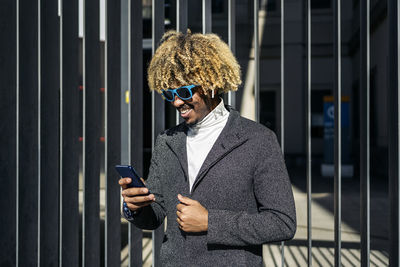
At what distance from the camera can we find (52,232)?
8.09 feet

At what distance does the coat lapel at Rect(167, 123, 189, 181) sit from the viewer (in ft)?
4.84

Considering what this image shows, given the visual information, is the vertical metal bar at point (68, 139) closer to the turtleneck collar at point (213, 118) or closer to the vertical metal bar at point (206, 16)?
the vertical metal bar at point (206, 16)

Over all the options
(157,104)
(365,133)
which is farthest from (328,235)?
(157,104)

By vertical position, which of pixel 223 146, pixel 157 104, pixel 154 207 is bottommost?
pixel 154 207

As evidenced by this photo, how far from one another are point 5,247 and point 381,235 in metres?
4.31

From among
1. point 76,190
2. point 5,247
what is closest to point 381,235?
point 76,190

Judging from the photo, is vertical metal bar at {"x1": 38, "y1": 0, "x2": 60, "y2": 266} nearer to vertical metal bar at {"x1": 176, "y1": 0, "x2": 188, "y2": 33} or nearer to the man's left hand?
vertical metal bar at {"x1": 176, "y1": 0, "x2": 188, "y2": 33}

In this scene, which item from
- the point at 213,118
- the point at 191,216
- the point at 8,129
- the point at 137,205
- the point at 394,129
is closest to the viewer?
the point at 191,216

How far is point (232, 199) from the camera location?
1.40m

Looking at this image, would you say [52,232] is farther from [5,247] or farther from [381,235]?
[381,235]

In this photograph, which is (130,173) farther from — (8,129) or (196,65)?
(8,129)

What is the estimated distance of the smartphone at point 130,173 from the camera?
1295 millimetres

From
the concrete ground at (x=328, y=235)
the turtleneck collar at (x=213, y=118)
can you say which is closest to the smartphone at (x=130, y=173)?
the turtleneck collar at (x=213, y=118)

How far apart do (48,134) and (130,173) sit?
4.53 feet
